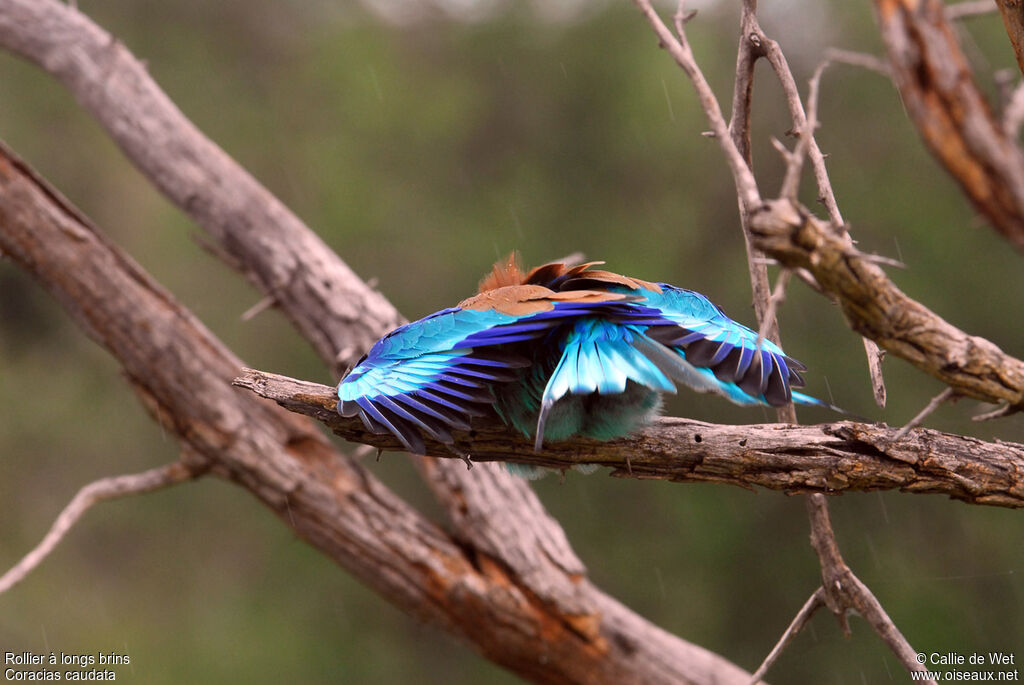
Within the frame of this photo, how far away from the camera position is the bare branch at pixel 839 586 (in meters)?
1.62

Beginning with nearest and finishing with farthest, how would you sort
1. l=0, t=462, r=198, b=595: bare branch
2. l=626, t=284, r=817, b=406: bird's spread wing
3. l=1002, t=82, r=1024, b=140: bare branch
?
l=1002, t=82, r=1024, b=140: bare branch < l=626, t=284, r=817, b=406: bird's spread wing < l=0, t=462, r=198, b=595: bare branch

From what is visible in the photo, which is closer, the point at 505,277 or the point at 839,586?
the point at 839,586

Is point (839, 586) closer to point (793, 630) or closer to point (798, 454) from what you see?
point (793, 630)

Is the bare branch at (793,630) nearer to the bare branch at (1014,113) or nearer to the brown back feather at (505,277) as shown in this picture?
the brown back feather at (505,277)

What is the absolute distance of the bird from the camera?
4.43ft

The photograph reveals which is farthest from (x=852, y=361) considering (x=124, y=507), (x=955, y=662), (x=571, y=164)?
(x=124, y=507)

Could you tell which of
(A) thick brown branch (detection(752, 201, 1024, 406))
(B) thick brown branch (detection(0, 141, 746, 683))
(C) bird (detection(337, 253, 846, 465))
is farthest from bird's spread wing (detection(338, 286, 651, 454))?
(B) thick brown branch (detection(0, 141, 746, 683))

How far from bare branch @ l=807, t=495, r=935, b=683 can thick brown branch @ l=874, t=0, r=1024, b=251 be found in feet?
3.39

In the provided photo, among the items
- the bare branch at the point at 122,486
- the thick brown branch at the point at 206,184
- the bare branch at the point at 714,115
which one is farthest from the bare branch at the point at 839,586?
the bare branch at the point at 122,486

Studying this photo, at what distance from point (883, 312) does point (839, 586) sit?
0.87m

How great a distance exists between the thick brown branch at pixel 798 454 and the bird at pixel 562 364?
4cm

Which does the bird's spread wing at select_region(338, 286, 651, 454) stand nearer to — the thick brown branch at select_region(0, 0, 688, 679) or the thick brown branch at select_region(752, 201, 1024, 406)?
the thick brown branch at select_region(752, 201, 1024, 406)

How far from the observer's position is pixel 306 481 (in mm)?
2494

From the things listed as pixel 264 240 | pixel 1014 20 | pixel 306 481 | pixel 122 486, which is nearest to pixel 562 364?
pixel 1014 20
